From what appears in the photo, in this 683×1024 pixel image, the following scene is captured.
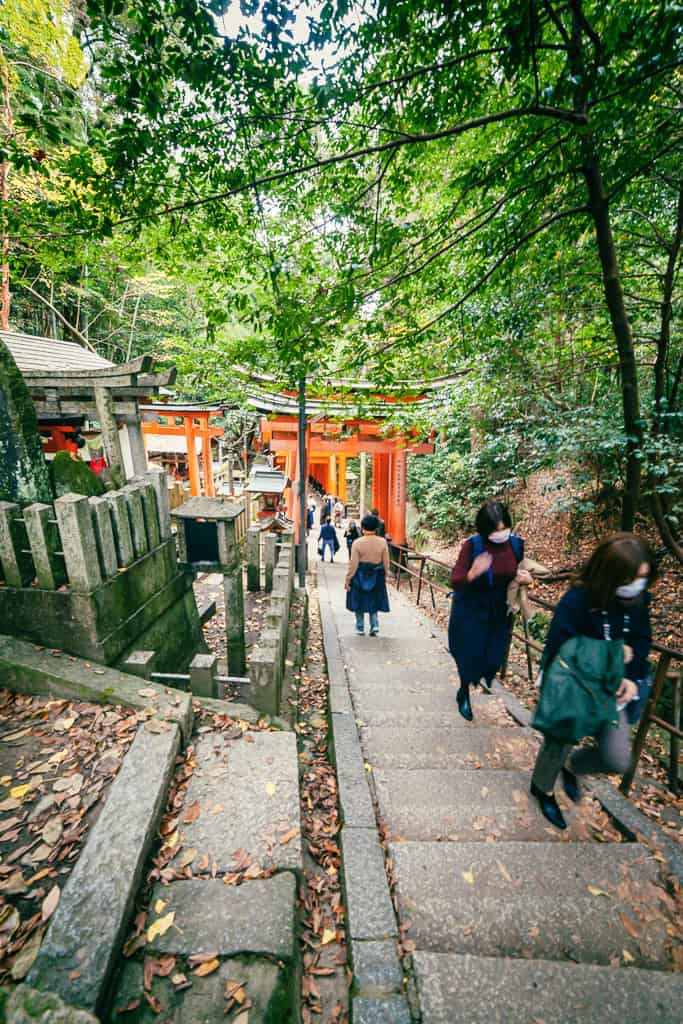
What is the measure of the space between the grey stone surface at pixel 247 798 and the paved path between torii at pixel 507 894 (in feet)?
2.00

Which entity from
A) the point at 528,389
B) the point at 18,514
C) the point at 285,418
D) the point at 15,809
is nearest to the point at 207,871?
the point at 15,809

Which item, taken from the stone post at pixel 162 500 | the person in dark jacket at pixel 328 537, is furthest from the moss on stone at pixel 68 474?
the person in dark jacket at pixel 328 537

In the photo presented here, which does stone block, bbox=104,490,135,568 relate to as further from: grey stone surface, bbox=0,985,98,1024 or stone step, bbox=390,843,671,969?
stone step, bbox=390,843,671,969

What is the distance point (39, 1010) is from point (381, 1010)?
4.01 feet

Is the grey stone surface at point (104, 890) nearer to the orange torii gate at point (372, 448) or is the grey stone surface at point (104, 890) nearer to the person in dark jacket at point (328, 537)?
the orange torii gate at point (372, 448)

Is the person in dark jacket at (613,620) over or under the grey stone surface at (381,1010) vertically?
over

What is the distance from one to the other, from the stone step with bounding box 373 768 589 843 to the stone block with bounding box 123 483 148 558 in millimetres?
2982

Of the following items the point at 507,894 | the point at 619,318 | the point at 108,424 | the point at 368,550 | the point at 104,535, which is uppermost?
the point at 619,318

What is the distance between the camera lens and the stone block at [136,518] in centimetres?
386

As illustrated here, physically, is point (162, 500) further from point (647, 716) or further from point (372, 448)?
point (372, 448)

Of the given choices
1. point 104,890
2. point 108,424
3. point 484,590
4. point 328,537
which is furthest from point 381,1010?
point 328,537

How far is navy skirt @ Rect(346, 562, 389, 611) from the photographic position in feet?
18.1

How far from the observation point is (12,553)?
3164mm

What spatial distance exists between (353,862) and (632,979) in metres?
1.24
